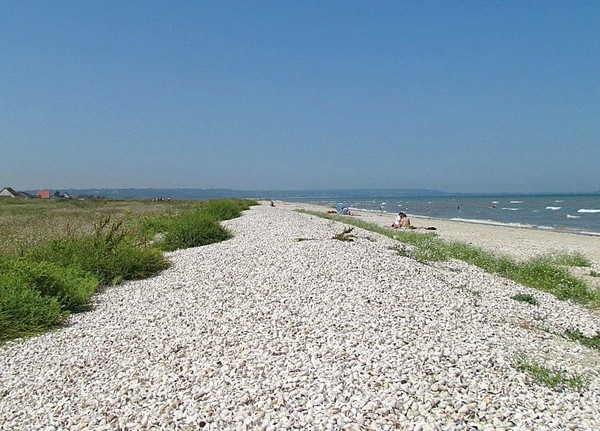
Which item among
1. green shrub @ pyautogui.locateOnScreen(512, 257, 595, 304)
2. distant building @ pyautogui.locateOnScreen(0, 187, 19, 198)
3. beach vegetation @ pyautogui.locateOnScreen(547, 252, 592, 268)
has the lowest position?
beach vegetation @ pyautogui.locateOnScreen(547, 252, 592, 268)

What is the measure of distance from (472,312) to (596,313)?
290 centimetres

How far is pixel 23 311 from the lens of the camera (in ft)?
21.6

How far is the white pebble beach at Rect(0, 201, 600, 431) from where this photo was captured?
3914 millimetres

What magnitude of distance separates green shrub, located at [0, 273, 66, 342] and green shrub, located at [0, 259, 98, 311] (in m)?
0.13

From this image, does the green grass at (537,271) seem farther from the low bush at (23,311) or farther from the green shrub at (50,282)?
the low bush at (23,311)

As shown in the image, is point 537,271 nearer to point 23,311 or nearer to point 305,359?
point 305,359

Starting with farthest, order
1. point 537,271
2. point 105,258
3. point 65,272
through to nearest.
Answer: point 537,271 < point 105,258 < point 65,272

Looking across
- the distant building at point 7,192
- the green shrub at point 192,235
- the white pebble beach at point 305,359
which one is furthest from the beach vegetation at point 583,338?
the distant building at point 7,192

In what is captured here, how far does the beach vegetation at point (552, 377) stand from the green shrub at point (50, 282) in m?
6.51

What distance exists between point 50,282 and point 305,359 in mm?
5063

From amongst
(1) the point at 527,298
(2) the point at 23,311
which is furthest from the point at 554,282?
(2) the point at 23,311

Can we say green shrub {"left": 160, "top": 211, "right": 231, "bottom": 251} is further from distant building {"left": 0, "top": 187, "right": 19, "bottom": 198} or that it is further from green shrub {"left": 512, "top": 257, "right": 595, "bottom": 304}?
distant building {"left": 0, "top": 187, "right": 19, "bottom": 198}

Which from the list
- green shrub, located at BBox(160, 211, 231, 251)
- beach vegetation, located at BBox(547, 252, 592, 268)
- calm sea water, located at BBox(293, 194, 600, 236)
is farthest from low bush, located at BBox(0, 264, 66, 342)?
calm sea water, located at BBox(293, 194, 600, 236)

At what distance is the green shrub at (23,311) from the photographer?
20.6 ft
